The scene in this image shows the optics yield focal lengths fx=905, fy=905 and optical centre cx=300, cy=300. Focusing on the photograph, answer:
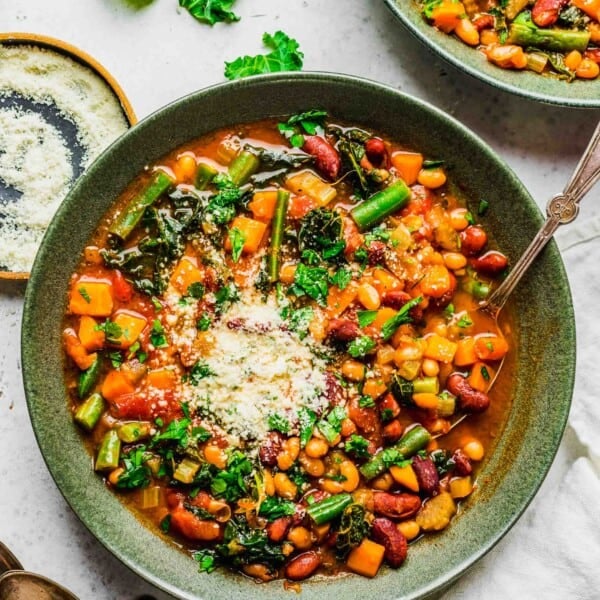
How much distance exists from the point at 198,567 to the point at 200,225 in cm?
172

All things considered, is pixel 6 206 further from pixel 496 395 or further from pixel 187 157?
pixel 496 395

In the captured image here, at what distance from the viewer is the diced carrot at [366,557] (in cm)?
451

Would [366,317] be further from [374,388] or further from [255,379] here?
[255,379]

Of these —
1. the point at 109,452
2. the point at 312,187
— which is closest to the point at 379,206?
the point at 312,187

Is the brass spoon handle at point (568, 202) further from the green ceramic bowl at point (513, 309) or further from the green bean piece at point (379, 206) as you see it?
the green bean piece at point (379, 206)

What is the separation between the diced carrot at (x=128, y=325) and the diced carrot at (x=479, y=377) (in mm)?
1675

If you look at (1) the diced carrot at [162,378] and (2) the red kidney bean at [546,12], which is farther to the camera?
(2) the red kidney bean at [546,12]

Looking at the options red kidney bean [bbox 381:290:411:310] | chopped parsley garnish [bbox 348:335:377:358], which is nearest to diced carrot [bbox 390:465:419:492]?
chopped parsley garnish [bbox 348:335:377:358]

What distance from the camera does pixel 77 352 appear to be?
14.7 ft

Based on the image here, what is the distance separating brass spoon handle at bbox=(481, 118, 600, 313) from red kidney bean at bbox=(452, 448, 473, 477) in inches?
37.1

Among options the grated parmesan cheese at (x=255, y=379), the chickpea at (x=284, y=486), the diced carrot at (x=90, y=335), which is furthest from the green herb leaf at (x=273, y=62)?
the chickpea at (x=284, y=486)

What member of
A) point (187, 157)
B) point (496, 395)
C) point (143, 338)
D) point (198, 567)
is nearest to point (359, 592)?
point (198, 567)

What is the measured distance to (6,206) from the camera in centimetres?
488

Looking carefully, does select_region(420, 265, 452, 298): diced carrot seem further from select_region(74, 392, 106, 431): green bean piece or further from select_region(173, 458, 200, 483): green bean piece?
select_region(74, 392, 106, 431): green bean piece
